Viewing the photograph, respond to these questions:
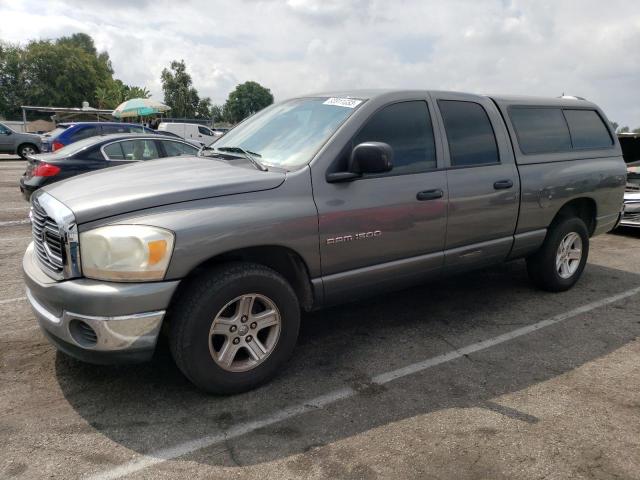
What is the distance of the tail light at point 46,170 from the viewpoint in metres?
8.00

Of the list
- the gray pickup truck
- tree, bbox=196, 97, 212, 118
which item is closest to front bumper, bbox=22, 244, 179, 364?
the gray pickup truck

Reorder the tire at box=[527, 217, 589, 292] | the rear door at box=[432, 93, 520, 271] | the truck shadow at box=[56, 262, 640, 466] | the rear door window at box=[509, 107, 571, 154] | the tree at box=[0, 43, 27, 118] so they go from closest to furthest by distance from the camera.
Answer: the truck shadow at box=[56, 262, 640, 466] < the rear door at box=[432, 93, 520, 271] < the rear door window at box=[509, 107, 571, 154] < the tire at box=[527, 217, 589, 292] < the tree at box=[0, 43, 27, 118]

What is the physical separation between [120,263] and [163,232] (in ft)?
0.88

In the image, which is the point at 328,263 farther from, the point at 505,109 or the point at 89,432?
the point at 505,109

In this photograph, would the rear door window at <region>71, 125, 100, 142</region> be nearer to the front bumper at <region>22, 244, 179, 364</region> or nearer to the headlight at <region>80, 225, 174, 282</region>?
the front bumper at <region>22, 244, 179, 364</region>

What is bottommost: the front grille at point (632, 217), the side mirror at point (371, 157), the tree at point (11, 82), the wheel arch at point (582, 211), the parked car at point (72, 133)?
the front grille at point (632, 217)

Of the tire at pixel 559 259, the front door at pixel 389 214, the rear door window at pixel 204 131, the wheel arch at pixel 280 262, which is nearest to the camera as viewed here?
the wheel arch at pixel 280 262

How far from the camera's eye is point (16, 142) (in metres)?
20.4

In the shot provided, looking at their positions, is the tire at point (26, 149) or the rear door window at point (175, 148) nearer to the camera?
the rear door window at point (175, 148)

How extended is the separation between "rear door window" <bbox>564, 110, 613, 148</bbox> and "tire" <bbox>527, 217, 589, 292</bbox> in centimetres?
80

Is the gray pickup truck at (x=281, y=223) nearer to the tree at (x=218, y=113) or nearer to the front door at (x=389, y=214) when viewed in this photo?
the front door at (x=389, y=214)

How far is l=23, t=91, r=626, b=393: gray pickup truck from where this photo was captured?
2750 millimetres

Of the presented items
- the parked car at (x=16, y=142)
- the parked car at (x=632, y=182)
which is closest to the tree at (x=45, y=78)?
the parked car at (x=16, y=142)

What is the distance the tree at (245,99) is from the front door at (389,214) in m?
117
